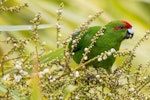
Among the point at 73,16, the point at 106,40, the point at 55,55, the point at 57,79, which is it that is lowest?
the point at 57,79

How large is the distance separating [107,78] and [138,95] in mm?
89

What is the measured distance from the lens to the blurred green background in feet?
7.90

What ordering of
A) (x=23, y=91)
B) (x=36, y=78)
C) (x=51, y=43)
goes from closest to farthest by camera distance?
(x=36, y=78), (x=23, y=91), (x=51, y=43)

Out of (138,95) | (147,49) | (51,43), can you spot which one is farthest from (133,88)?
(147,49)

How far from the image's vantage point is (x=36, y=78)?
100 cm

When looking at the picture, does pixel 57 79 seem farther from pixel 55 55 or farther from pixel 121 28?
pixel 121 28

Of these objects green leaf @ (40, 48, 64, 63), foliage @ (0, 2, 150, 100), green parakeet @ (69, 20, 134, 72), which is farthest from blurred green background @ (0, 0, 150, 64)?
foliage @ (0, 2, 150, 100)

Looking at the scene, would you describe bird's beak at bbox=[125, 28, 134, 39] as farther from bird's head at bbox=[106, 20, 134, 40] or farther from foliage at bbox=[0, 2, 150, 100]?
foliage at bbox=[0, 2, 150, 100]

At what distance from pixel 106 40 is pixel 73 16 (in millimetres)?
485

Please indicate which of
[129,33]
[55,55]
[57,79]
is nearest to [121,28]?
[129,33]

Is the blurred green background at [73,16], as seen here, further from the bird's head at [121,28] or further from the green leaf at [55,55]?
the green leaf at [55,55]

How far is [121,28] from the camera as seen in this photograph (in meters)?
2.18

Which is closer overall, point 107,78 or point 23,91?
point 23,91

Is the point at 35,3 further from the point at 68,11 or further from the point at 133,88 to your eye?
the point at 133,88
